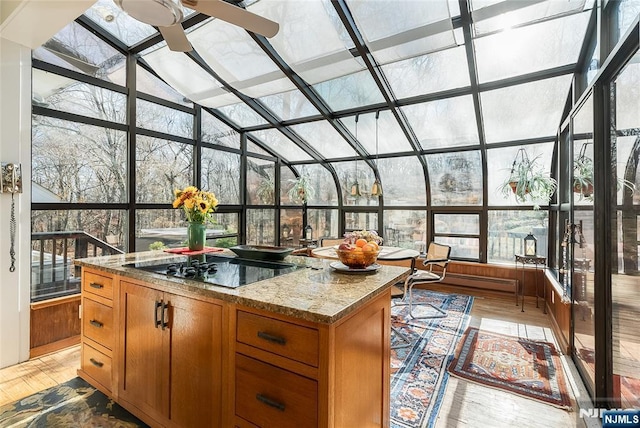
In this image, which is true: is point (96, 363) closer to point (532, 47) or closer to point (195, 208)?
point (195, 208)

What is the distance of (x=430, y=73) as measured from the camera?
3561 millimetres

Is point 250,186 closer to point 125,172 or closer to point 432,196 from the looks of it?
point 125,172

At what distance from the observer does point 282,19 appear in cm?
301

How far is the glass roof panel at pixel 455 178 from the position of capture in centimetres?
501

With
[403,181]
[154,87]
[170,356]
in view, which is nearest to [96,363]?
[170,356]

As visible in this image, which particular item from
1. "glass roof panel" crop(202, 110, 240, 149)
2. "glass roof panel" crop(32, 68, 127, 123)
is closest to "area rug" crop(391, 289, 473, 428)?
"glass roof panel" crop(202, 110, 240, 149)

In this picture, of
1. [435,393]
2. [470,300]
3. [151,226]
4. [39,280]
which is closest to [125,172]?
[151,226]

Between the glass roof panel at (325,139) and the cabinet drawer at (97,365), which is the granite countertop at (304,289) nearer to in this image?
the cabinet drawer at (97,365)

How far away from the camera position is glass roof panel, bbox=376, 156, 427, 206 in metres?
5.48

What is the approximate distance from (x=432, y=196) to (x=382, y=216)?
39.8 inches

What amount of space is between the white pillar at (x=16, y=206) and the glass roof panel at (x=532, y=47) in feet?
14.4

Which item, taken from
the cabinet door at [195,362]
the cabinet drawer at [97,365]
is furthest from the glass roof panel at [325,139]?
the cabinet drawer at [97,365]

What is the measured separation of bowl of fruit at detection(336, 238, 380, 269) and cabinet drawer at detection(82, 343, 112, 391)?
1856 millimetres

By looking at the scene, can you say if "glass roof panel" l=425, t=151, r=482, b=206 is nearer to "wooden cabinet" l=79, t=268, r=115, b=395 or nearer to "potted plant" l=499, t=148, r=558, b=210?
"potted plant" l=499, t=148, r=558, b=210
